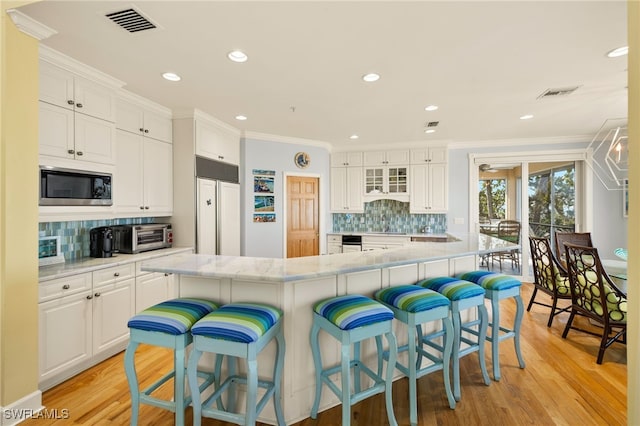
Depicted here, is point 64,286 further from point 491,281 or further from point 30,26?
point 491,281

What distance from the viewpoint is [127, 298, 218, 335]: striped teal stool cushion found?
5.08 feet

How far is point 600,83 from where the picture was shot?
9.56ft

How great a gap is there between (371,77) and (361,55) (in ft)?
1.37

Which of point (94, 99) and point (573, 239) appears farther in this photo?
point (573, 239)

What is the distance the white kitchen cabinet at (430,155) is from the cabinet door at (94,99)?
4574 millimetres

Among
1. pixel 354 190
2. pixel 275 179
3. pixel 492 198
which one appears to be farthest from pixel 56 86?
pixel 492 198

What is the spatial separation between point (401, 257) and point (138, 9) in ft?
7.67

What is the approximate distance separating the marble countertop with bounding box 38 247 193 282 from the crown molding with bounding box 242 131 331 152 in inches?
91.3

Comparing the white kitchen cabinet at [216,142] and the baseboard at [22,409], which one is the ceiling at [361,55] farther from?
the baseboard at [22,409]

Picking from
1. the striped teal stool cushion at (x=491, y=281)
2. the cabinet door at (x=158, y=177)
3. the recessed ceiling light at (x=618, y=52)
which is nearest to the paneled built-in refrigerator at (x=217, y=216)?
the cabinet door at (x=158, y=177)

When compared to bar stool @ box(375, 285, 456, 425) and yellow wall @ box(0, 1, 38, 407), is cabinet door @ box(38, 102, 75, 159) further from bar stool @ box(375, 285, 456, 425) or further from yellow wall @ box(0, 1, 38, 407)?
bar stool @ box(375, 285, 456, 425)

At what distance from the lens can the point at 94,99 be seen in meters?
2.69

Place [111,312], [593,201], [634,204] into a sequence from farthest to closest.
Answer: [593,201]
[111,312]
[634,204]

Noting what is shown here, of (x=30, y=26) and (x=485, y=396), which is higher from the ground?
(x=30, y=26)
